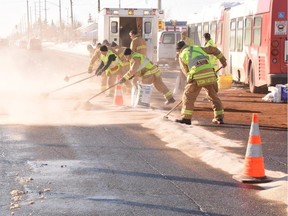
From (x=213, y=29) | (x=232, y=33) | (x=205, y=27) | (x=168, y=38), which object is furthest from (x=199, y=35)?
(x=168, y=38)

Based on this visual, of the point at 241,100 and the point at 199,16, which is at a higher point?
the point at 199,16

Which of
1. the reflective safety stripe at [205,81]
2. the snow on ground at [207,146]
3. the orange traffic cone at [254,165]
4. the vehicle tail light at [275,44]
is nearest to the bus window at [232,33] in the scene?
the vehicle tail light at [275,44]

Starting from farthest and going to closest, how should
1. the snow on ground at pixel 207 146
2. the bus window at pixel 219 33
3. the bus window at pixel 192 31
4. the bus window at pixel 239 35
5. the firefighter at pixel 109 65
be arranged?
the bus window at pixel 192 31, the bus window at pixel 219 33, the bus window at pixel 239 35, the firefighter at pixel 109 65, the snow on ground at pixel 207 146

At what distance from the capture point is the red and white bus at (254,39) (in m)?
17.1

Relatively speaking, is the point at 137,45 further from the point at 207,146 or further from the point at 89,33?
the point at 89,33

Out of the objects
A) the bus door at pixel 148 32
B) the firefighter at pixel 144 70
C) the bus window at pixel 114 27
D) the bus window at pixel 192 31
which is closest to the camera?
the firefighter at pixel 144 70

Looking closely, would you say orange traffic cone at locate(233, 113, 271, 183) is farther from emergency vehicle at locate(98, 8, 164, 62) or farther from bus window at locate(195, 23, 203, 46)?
emergency vehicle at locate(98, 8, 164, 62)

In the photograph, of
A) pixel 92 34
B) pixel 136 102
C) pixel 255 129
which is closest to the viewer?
pixel 255 129

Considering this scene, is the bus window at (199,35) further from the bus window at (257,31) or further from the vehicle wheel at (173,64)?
the vehicle wheel at (173,64)

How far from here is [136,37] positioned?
19.8 metres

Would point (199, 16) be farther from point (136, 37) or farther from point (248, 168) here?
point (248, 168)

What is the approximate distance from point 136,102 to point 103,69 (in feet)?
6.27

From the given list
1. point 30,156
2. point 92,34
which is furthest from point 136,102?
point 92,34

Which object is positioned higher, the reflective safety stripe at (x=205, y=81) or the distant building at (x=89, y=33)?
the reflective safety stripe at (x=205, y=81)
